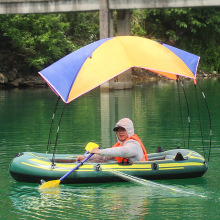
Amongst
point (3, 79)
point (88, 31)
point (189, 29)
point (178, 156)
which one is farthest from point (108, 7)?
point (178, 156)

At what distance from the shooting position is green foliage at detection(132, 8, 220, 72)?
38469 mm

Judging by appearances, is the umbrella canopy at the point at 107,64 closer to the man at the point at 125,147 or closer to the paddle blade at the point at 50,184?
the man at the point at 125,147

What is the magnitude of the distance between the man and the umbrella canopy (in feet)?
2.49

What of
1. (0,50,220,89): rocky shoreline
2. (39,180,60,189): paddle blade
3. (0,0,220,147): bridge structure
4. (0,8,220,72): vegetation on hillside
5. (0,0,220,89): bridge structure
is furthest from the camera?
(0,50,220,89): rocky shoreline

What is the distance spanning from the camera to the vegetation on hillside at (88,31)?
31.4 meters

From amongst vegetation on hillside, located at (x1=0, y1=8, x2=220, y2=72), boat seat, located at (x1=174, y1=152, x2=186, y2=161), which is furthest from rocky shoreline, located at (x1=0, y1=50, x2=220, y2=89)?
boat seat, located at (x1=174, y1=152, x2=186, y2=161)

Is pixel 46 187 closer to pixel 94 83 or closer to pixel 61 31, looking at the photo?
pixel 94 83

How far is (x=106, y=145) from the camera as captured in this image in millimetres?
11852

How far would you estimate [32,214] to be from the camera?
Result: 7.09 meters

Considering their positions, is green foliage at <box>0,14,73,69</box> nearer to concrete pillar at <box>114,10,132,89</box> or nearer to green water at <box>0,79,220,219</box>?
concrete pillar at <box>114,10,132,89</box>

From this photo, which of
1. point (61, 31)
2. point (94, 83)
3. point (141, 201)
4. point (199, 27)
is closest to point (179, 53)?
point (94, 83)

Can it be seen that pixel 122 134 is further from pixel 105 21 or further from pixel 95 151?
pixel 105 21

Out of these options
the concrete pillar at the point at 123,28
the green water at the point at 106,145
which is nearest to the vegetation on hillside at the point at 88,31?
the concrete pillar at the point at 123,28

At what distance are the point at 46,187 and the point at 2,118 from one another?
899cm
